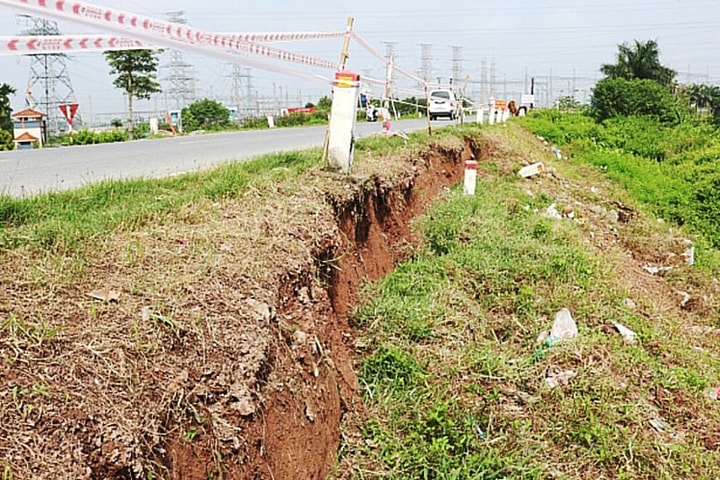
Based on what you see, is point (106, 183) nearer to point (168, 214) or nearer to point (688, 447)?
point (168, 214)

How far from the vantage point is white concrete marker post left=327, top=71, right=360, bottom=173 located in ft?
20.3

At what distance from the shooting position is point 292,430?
119 inches

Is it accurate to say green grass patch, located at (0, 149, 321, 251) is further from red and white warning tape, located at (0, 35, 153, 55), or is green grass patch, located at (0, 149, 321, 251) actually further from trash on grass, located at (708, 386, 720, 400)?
trash on grass, located at (708, 386, 720, 400)

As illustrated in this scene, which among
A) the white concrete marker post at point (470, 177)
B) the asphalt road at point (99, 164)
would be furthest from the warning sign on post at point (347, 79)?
the white concrete marker post at point (470, 177)

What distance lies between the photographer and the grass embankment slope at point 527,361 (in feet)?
13.3

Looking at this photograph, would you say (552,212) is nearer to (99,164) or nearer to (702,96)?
(99,164)

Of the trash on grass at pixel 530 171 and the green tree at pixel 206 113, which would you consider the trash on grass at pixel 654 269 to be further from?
the green tree at pixel 206 113

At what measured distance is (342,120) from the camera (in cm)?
622

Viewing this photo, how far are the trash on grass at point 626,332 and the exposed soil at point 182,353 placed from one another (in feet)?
9.54

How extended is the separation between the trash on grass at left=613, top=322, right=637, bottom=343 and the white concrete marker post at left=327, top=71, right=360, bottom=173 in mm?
3076

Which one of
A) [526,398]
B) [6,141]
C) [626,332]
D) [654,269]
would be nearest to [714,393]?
[626,332]

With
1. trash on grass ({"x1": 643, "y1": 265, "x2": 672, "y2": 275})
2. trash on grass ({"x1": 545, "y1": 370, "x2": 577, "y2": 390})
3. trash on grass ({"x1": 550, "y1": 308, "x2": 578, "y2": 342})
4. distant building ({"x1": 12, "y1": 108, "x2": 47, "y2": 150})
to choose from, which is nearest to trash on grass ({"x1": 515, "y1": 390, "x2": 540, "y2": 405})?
trash on grass ({"x1": 545, "y1": 370, "x2": 577, "y2": 390})

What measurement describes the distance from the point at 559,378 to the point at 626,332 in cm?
147

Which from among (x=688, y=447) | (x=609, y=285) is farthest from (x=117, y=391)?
(x=609, y=285)
